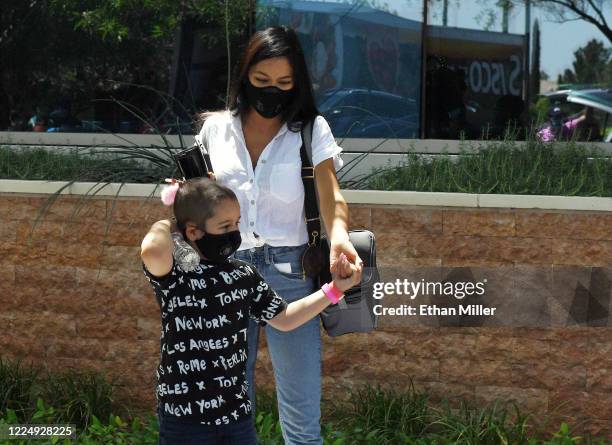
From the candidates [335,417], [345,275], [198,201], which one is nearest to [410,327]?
[335,417]

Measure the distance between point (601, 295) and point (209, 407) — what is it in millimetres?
2751

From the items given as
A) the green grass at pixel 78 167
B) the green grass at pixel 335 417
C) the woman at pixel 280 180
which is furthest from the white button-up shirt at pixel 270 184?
the green grass at pixel 78 167

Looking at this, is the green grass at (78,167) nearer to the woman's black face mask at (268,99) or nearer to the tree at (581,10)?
the woman's black face mask at (268,99)

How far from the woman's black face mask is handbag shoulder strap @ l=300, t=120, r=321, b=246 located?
149 mm

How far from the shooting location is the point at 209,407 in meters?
2.94

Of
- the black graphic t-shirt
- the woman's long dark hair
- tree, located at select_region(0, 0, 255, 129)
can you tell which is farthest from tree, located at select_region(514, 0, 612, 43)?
the black graphic t-shirt

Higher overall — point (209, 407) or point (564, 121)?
point (564, 121)

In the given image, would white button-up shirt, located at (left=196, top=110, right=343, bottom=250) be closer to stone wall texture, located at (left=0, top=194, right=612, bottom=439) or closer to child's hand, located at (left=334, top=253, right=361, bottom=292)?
child's hand, located at (left=334, top=253, right=361, bottom=292)

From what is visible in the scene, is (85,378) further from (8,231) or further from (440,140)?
(440,140)

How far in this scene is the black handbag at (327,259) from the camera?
3408 mm

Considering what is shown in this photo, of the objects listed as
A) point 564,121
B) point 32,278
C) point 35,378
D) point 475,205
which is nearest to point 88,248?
point 32,278

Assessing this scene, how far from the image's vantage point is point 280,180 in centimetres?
338

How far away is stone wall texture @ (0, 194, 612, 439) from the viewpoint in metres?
5.02

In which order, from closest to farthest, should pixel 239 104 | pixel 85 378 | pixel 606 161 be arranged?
pixel 239 104 < pixel 85 378 < pixel 606 161
